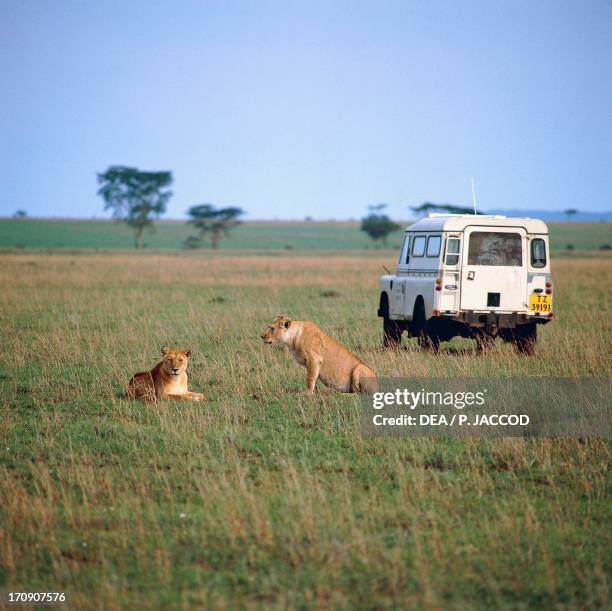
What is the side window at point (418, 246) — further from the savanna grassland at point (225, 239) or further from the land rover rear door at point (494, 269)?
the savanna grassland at point (225, 239)

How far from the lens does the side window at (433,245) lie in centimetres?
1565

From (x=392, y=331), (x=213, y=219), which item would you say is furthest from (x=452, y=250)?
(x=213, y=219)

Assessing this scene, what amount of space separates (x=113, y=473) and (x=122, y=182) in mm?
107979

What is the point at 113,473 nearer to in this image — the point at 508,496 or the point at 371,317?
the point at 508,496

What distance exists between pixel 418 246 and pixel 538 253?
7.26 ft

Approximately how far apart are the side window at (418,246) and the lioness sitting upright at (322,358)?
5.42 m

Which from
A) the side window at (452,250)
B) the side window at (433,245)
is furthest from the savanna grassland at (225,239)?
the side window at (452,250)

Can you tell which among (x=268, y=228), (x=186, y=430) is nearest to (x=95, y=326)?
(x=186, y=430)

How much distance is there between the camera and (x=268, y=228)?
583 ft

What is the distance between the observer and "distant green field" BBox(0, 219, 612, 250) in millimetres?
118500

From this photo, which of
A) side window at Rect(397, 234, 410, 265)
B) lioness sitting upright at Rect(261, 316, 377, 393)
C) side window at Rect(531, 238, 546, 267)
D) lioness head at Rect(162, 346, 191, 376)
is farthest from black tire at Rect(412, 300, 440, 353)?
lioness head at Rect(162, 346, 191, 376)

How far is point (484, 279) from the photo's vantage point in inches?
608
